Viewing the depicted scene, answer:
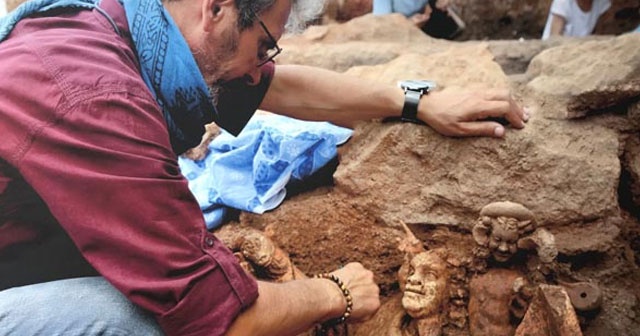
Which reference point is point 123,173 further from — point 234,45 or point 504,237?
point 504,237

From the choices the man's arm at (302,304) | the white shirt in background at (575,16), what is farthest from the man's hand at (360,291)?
the white shirt in background at (575,16)

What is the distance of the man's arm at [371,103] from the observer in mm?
1530

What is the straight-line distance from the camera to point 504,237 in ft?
4.44

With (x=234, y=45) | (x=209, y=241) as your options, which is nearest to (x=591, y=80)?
(x=234, y=45)

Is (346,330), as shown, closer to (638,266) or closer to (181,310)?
(181,310)

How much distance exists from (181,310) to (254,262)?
518 mm

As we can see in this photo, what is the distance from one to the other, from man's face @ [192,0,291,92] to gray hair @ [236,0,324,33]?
1 centimetres

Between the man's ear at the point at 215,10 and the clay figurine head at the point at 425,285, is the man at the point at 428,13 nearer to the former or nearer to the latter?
the clay figurine head at the point at 425,285

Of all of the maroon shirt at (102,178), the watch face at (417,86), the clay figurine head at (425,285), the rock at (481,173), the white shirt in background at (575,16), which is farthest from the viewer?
the white shirt in background at (575,16)

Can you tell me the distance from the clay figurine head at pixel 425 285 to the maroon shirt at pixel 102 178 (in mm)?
505

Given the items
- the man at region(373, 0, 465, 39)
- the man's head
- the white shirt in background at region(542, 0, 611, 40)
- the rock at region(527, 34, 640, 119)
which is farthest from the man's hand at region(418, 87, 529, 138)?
the man at region(373, 0, 465, 39)

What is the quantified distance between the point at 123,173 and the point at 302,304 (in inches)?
17.7

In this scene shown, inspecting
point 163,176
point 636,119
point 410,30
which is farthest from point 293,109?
point 410,30

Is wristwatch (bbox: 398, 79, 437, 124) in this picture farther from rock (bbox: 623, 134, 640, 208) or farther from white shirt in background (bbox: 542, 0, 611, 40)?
white shirt in background (bbox: 542, 0, 611, 40)
